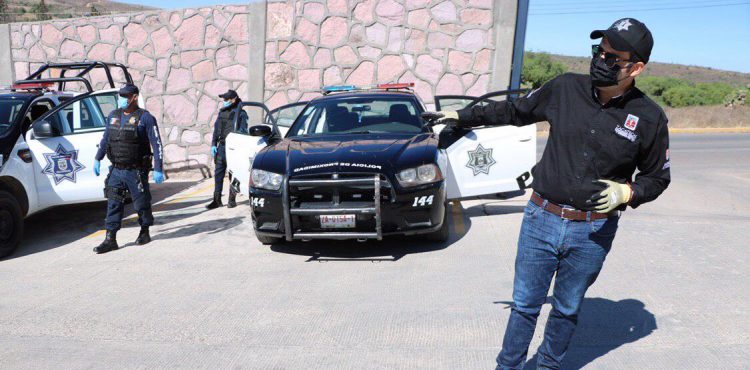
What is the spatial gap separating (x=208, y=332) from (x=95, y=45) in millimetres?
10714

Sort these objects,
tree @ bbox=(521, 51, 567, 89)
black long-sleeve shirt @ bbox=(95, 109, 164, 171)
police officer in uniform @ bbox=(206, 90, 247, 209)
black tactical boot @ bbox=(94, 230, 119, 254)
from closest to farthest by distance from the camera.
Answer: black tactical boot @ bbox=(94, 230, 119, 254) → black long-sleeve shirt @ bbox=(95, 109, 164, 171) → police officer in uniform @ bbox=(206, 90, 247, 209) → tree @ bbox=(521, 51, 567, 89)

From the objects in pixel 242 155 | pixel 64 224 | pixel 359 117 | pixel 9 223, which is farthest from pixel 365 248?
pixel 64 224

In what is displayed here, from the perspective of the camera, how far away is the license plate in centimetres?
577

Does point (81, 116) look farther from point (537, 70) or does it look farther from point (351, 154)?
point (537, 70)

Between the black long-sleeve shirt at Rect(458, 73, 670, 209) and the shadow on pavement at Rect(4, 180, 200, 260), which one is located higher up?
the black long-sleeve shirt at Rect(458, 73, 670, 209)

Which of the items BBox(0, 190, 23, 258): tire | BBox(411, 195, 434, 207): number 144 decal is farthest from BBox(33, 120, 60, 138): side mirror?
BBox(411, 195, 434, 207): number 144 decal

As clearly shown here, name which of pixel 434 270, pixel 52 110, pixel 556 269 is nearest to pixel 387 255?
pixel 434 270

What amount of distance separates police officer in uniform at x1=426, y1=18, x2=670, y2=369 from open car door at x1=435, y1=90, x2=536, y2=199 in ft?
12.2

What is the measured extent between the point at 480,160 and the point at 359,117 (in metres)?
1.47

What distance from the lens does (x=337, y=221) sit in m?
5.79

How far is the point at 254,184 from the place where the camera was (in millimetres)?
6191

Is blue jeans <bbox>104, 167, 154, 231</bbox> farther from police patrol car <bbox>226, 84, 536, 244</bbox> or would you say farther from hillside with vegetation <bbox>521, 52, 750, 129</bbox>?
hillside with vegetation <bbox>521, 52, 750, 129</bbox>

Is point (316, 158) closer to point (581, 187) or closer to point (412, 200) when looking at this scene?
point (412, 200)

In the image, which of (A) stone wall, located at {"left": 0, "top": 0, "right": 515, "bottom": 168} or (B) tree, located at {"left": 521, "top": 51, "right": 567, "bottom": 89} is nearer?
(A) stone wall, located at {"left": 0, "top": 0, "right": 515, "bottom": 168}
